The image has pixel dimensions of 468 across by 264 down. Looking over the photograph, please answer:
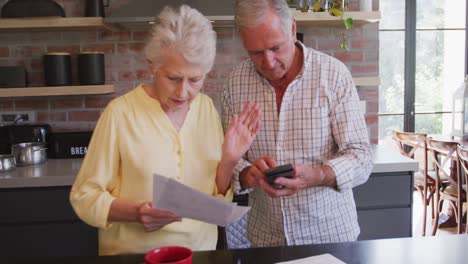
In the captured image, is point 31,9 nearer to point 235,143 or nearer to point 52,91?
point 52,91

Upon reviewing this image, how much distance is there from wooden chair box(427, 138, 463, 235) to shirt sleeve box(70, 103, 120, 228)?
114 inches

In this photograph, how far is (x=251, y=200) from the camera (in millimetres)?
1726

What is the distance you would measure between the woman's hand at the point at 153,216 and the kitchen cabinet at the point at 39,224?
1.40 meters

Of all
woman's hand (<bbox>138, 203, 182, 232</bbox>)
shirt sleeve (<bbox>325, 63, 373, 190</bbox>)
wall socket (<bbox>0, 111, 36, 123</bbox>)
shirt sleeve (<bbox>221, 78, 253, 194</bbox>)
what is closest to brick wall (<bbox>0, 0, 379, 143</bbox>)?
wall socket (<bbox>0, 111, 36, 123</bbox>)

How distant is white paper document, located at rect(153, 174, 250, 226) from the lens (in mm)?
1064

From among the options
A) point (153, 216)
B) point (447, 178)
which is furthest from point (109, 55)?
point (447, 178)

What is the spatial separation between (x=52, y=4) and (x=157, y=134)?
1.79 metres

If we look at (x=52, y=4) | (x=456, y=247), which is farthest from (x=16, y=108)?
(x=456, y=247)

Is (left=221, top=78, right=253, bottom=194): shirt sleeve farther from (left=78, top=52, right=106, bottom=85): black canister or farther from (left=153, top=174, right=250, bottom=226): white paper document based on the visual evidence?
(left=78, top=52, right=106, bottom=85): black canister

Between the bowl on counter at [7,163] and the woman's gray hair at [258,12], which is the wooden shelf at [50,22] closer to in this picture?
the bowl on counter at [7,163]

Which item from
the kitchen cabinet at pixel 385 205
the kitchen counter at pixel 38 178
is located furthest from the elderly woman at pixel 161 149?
the kitchen cabinet at pixel 385 205

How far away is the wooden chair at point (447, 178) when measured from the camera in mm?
3620

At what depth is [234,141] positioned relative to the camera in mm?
1439

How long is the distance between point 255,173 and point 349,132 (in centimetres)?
34
